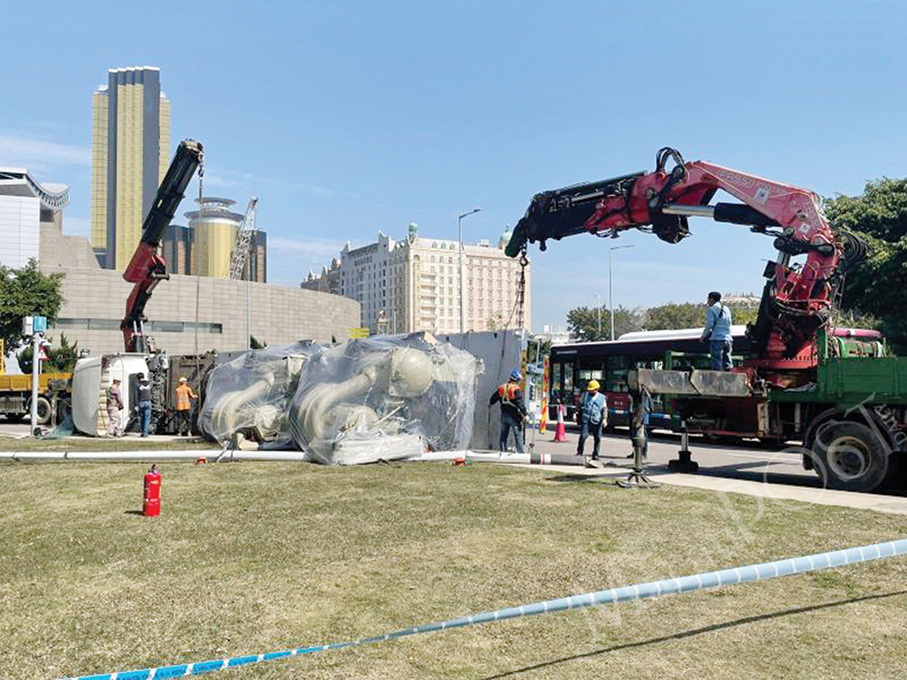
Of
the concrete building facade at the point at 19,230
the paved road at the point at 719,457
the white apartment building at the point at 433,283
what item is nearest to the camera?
the paved road at the point at 719,457

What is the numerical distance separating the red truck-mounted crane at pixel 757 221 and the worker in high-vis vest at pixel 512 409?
3954mm

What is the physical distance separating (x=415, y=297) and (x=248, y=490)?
531ft

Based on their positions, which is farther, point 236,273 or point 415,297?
point 415,297

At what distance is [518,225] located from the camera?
17344mm

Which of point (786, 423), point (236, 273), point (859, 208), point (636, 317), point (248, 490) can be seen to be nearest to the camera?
point (248, 490)

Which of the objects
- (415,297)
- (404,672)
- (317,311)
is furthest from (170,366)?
(415,297)

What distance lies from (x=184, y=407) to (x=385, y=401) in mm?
8152

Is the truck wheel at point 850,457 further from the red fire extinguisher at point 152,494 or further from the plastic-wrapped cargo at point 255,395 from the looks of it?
the plastic-wrapped cargo at point 255,395

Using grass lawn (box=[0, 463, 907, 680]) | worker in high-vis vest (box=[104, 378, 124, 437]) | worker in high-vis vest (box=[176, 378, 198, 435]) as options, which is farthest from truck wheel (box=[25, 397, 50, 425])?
grass lawn (box=[0, 463, 907, 680])

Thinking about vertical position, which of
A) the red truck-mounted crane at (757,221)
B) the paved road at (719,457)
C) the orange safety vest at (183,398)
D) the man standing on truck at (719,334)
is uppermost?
the red truck-mounted crane at (757,221)

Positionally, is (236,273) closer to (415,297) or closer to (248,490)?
(415,297)

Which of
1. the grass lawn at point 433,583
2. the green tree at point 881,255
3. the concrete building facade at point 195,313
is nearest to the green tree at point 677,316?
the concrete building facade at point 195,313

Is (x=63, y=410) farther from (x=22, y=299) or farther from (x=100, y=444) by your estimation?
(x=22, y=299)

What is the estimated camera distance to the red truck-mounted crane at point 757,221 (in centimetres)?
1308
